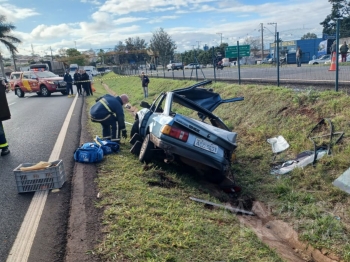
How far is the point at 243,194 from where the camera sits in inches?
204

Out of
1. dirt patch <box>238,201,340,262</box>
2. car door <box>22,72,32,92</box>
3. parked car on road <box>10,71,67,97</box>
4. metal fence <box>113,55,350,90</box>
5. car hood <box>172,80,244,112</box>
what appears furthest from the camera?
car door <box>22,72,32,92</box>

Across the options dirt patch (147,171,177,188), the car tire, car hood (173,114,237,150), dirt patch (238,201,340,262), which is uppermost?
car hood (173,114,237,150)

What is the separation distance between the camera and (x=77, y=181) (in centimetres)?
471

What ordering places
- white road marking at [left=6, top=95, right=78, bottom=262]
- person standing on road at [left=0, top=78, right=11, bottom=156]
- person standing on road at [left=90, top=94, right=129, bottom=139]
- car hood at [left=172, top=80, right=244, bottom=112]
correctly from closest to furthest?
white road marking at [left=6, top=95, right=78, bottom=262], car hood at [left=172, top=80, right=244, bottom=112], person standing on road at [left=0, top=78, right=11, bottom=156], person standing on road at [left=90, top=94, right=129, bottom=139]

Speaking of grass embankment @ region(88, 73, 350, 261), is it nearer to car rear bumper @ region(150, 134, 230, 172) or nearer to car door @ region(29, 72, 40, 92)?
car rear bumper @ region(150, 134, 230, 172)

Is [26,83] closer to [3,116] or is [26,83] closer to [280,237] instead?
[3,116]

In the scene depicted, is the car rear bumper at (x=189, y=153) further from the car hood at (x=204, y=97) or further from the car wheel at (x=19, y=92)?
the car wheel at (x=19, y=92)

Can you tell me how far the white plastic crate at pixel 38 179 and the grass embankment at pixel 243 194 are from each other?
62 cm

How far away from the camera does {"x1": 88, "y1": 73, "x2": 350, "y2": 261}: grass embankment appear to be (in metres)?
3.08

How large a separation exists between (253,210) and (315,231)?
3.32ft

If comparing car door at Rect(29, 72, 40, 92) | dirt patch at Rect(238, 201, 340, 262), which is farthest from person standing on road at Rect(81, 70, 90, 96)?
dirt patch at Rect(238, 201, 340, 262)

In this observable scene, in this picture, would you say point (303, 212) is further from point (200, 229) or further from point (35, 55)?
point (35, 55)

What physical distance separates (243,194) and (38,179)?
3146 mm

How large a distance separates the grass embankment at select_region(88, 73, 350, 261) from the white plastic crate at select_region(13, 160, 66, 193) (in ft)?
2.04
